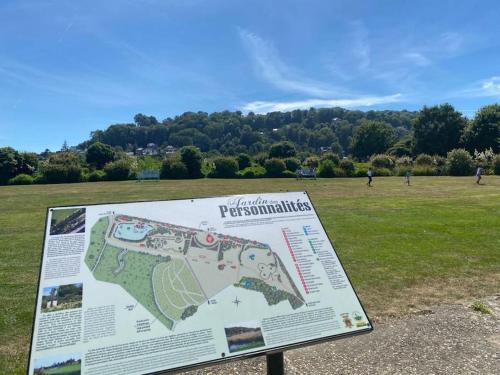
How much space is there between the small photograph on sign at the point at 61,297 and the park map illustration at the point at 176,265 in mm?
195

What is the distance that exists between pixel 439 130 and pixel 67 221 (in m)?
76.4

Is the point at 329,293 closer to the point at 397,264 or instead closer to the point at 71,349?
the point at 71,349

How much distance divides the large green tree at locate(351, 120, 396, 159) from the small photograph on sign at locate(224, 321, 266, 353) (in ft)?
295

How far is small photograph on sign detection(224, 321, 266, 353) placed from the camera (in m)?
3.21


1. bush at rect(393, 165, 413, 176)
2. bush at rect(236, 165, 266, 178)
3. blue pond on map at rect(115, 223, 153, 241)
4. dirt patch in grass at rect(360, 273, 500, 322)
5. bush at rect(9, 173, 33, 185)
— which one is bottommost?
bush at rect(9, 173, 33, 185)

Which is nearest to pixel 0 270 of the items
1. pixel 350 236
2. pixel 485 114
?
pixel 350 236

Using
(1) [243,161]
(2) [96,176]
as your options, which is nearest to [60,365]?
(2) [96,176]

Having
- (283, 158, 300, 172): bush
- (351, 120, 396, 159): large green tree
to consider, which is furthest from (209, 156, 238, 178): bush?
(351, 120, 396, 159): large green tree

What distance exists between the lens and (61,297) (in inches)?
123

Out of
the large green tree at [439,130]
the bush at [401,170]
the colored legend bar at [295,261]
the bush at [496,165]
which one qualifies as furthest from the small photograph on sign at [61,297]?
the large green tree at [439,130]

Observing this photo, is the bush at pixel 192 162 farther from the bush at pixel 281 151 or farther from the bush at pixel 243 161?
the bush at pixel 281 151

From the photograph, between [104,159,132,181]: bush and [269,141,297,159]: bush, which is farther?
[269,141,297,159]: bush

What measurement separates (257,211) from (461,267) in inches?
281

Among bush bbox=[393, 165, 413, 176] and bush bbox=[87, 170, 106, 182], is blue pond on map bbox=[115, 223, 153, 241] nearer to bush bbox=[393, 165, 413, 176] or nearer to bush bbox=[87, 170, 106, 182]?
bush bbox=[393, 165, 413, 176]
